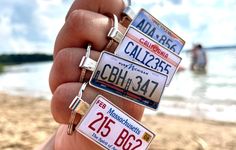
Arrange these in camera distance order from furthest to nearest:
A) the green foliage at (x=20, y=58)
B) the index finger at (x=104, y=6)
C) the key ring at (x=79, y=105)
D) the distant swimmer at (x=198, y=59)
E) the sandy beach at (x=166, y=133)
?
the green foliage at (x=20, y=58)
the distant swimmer at (x=198, y=59)
the sandy beach at (x=166, y=133)
the index finger at (x=104, y=6)
the key ring at (x=79, y=105)

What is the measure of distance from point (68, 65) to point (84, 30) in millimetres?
78

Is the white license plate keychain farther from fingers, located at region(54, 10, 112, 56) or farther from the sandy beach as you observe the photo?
the sandy beach

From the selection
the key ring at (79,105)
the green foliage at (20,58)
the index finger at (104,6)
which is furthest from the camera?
the green foliage at (20,58)

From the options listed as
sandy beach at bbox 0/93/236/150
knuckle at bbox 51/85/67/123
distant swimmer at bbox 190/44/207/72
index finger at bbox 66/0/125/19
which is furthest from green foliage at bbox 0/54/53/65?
knuckle at bbox 51/85/67/123

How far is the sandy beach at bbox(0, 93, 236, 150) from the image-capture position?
3322 mm

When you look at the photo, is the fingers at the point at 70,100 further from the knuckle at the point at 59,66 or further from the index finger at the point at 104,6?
the index finger at the point at 104,6

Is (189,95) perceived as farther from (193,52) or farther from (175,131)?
(193,52)

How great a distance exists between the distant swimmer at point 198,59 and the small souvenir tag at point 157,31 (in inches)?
528

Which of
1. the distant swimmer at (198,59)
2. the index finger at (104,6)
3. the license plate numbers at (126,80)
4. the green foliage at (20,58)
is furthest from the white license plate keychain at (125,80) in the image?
the green foliage at (20,58)

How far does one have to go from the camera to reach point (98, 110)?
0.75 metres

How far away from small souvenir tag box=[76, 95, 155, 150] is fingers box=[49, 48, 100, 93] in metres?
0.08

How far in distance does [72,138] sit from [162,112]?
15.5 feet

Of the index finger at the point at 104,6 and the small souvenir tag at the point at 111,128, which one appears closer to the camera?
the small souvenir tag at the point at 111,128

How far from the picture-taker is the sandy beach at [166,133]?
3.32 m
